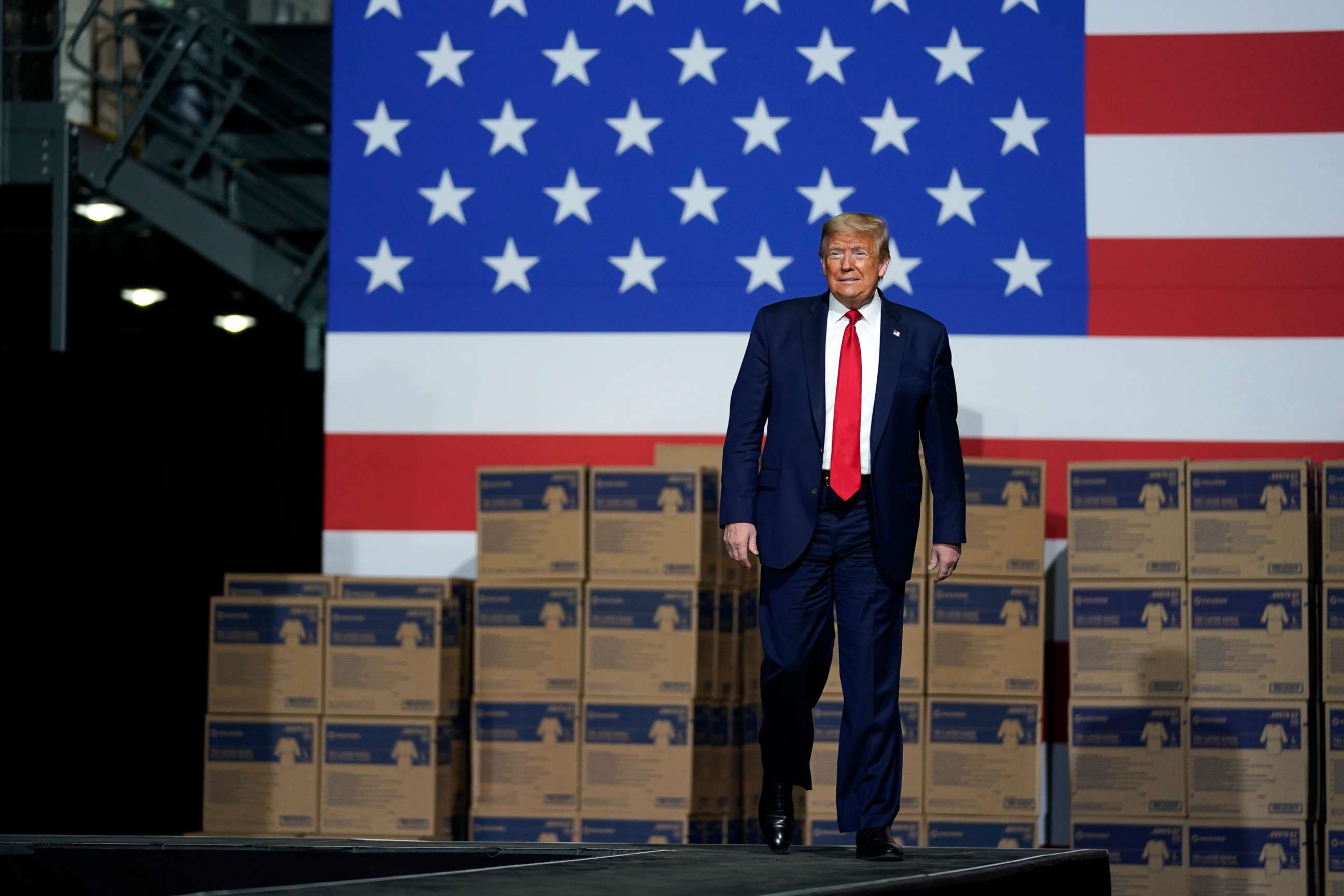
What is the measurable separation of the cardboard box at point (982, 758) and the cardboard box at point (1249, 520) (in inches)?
27.9

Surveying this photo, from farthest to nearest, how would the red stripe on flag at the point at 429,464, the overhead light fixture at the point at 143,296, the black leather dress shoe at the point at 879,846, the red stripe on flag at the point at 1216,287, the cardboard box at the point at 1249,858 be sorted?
the overhead light fixture at the point at 143,296 < the red stripe on flag at the point at 429,464 < the red stripe on flag at the point at 1216,287 < the cardboard box at the point at 1249,858 < the black leather dress shoe at the point at 879,846

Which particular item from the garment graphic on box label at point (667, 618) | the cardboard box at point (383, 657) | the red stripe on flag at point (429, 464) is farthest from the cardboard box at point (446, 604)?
the garment graphic on box label at point (667, 618)

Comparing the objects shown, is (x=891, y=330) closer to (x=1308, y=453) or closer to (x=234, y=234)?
(x=1308, y=453)

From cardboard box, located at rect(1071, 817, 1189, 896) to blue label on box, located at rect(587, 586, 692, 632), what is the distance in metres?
1.38

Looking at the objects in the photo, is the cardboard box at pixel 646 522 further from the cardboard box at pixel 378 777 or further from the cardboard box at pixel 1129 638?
the cardboard box at pixel 1129 638

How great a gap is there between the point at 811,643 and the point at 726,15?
3173 mm

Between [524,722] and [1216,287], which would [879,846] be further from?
[1216,287]

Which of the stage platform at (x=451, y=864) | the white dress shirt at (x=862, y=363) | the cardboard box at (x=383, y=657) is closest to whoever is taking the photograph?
the stage platform at (x=451, y=864)

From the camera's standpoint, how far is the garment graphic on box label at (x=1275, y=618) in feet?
16.0

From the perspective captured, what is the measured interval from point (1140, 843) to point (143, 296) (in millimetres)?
5149

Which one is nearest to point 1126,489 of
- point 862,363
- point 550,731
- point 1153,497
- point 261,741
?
point 1153,497

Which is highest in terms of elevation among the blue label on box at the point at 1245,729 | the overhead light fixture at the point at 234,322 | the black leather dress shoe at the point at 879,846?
the overhead light fixture at the point at 234,322

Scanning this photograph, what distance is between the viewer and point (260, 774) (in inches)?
207

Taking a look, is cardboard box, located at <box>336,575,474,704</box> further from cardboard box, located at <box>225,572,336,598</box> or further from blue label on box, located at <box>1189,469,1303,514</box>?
blue label on box, located at <box>1189,469,1303,514</box>
